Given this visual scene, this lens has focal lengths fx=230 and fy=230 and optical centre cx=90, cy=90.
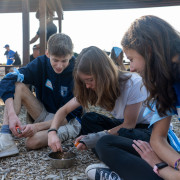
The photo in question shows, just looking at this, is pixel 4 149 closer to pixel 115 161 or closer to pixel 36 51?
pixel 115 161

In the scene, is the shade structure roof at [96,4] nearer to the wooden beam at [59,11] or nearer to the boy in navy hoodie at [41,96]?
the wooden beam at [59,11]

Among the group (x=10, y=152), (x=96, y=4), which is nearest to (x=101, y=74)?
(x=10, y=152)

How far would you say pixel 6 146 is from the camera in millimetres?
2113

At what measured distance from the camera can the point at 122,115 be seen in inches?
78.7

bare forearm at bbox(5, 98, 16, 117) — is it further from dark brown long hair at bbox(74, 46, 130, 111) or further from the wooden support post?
the wooden support post

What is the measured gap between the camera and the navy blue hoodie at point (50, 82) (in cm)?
263

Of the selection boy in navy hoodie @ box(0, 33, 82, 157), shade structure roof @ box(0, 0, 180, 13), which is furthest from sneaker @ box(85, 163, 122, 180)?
shade structure roof @ box(0, 0, 180, 13)

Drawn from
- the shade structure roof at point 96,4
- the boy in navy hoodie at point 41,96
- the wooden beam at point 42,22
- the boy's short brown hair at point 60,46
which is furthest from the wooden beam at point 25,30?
the shade structure roof at point 96,4

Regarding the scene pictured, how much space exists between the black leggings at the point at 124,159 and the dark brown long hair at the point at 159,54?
35 cm

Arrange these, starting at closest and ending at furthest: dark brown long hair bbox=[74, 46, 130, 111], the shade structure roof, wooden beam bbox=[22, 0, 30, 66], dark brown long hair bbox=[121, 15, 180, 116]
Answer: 1. dark brown long hair bbox=[121, 15, 180, 116]
2. dark brown long hair bbox=[74, 46, 130, 111]
3. wooden beam bbox=[22, 0, 30, 66]
4. the shade structure roof

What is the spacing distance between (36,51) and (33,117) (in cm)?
324

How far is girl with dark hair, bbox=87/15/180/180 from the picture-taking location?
1192 millimetres

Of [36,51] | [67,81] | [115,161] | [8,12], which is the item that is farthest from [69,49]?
[8,12]

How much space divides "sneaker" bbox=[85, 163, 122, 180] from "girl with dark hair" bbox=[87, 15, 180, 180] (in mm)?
53
